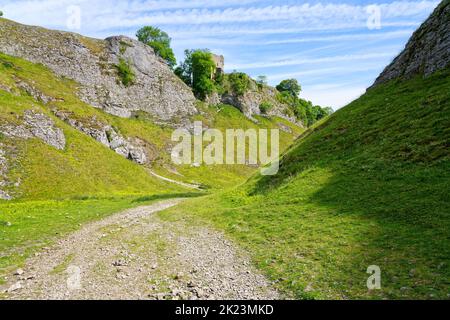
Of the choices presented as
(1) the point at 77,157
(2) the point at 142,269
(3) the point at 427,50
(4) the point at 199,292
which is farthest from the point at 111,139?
(4) the point at 199,292

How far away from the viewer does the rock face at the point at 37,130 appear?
60.4 m

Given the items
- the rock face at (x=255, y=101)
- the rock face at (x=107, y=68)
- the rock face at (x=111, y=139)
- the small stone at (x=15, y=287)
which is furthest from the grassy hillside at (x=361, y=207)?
→ the rock face at (x=255, y=101)

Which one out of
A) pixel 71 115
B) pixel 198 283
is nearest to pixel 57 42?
pixel 71 115

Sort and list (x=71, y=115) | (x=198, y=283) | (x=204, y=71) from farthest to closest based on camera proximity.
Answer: (x=204, y=71) → (x=71, y=115) → (x=198, y=283)

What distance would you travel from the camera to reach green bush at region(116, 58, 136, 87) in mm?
112562

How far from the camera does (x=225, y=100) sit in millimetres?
155000

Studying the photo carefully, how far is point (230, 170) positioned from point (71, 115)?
4935 centimetres

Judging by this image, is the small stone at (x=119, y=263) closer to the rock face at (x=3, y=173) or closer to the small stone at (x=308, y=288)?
the small stone at (x=308, y=288)

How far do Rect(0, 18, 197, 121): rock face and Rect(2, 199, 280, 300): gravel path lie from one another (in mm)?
83200

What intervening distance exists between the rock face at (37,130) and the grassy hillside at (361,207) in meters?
40.4

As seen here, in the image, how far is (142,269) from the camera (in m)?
17.7

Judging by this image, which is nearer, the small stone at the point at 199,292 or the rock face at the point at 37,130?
the small stone at the point at 199,292
